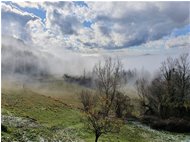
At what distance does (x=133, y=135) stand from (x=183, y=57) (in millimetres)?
52377

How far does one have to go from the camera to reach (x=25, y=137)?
1657 inches

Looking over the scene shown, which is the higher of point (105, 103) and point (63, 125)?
point (105, 103)

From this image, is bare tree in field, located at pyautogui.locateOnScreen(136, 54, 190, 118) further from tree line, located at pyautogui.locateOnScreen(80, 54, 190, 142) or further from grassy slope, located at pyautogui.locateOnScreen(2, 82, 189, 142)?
grassy slope, located at pyautogui.locateOnScreen(2, 82, 189, 142)

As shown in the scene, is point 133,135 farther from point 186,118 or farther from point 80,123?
point 186,118

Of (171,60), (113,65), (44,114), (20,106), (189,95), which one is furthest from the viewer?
(171,60)

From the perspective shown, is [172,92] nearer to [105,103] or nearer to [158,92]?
[158,92]

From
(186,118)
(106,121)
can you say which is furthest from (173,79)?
(106,121)

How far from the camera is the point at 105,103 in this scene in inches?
2042

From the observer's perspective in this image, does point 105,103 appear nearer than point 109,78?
Yes

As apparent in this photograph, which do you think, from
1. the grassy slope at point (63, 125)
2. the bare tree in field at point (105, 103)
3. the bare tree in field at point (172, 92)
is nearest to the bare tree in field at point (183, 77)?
the bare tree in field at point (172, 92)

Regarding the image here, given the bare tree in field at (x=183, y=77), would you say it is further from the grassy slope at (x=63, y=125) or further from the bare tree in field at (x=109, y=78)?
the grassy slope at (x=63, y=125)

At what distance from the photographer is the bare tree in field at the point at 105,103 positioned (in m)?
43.5

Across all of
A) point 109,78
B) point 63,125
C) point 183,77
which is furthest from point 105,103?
point 183,77

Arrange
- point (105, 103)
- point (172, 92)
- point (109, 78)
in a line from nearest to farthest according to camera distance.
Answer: point (105, 103)
point (109, 78)
point (172, 92)
